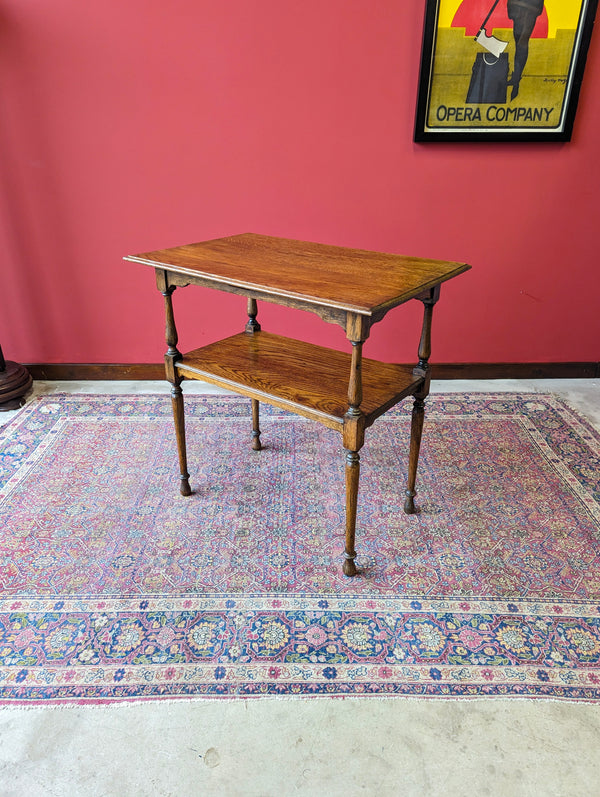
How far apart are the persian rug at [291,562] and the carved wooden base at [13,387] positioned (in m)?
0.13

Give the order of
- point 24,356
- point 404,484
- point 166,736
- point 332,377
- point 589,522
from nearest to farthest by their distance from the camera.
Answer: point 166,736 → point 332,377 → point 589,522 → point 404,484 → point 24,356

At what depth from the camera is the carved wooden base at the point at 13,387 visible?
2.99 meters

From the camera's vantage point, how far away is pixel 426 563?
198 cm

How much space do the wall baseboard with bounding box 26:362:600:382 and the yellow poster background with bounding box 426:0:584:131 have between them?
4.38ft

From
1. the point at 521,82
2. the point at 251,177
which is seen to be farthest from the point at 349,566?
the point at 521,82

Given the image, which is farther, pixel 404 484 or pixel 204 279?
pixel 404 484

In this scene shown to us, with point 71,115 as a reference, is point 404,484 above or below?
below

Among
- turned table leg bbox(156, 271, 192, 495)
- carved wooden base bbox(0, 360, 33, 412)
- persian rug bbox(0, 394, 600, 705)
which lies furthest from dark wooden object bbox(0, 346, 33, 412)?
turned table leg bbox(156, 271, 192, 495)

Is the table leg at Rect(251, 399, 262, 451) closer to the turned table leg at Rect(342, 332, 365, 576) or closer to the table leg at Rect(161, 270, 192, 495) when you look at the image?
the table leg at Rect(161, 270, 192, 495)

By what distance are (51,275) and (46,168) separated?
1.89 ft

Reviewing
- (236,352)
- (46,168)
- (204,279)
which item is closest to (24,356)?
(46,168)

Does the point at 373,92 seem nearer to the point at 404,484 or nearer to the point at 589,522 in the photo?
the point at 404,484

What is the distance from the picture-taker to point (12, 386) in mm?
3008

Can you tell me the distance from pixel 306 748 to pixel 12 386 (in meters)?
2.47
